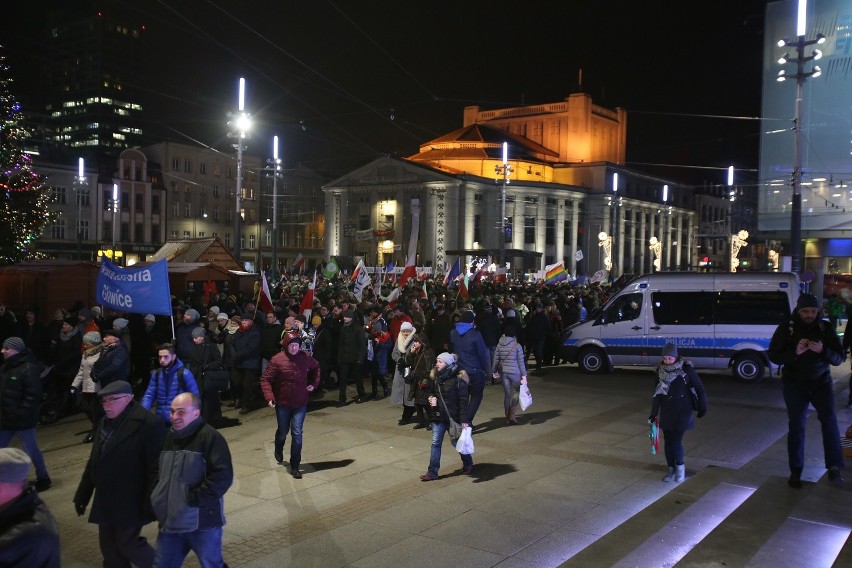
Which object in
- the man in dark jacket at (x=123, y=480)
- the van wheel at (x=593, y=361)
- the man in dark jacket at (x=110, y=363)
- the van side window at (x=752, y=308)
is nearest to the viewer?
the man in dark jacket at (x=123, y=480)

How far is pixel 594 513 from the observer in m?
7.09

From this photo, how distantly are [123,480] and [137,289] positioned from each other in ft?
21.4

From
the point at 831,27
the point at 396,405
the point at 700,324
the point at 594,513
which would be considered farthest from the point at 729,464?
the point at 831,27

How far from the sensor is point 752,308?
1609 cm

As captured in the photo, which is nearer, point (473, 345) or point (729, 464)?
point (729, 464)

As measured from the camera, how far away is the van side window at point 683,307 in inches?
642

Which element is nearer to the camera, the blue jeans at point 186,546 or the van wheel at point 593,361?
the blue jeans at point 186,546

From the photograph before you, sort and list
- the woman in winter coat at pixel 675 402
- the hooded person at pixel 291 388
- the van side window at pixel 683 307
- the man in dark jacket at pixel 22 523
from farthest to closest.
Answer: the van side window at pixel 683 307 < the hooded person at pixel 291 388 < the woman in winter coat at pixel 675 402 < the man in dark jacket at pixel 22 523

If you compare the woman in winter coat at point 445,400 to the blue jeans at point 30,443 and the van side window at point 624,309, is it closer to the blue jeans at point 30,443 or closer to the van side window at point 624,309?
the blue jeans at point 30,443

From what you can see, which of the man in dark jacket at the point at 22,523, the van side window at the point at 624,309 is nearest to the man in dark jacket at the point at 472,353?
the man in dark jacket at the point at 22,523

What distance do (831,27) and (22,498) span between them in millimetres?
38772

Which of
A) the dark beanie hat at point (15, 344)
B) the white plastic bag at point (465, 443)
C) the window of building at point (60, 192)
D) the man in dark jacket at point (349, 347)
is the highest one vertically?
the window of building at point (60, 192)

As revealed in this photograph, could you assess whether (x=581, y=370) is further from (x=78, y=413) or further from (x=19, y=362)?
(x=19, y=362)

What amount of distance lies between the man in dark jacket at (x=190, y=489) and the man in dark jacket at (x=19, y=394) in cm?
382
